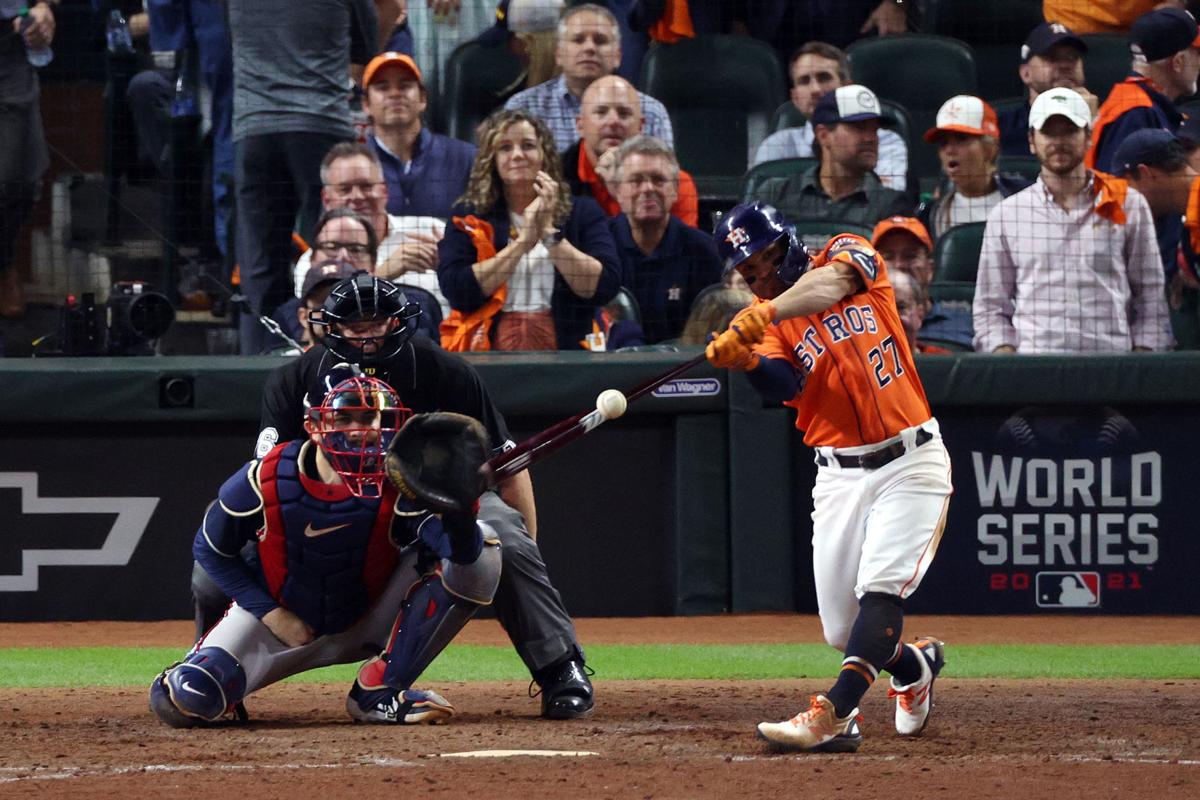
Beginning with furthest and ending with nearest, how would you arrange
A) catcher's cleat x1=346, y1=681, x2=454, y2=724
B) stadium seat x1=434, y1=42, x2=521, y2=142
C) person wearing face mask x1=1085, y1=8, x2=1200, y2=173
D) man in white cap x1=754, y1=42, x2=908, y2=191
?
stadium seat x1=434, y1=42, x2=521, y2=142 < man in white cap x1=754, y1=42, x2=908, y2=191 < person wearing face mask x1=1085, y1=8, x2=1200, y2=173 < catcher's cleat x1=346, y1=681, x2=454, y2=724

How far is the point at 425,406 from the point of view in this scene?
220 inches

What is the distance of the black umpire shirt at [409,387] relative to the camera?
5.53 m

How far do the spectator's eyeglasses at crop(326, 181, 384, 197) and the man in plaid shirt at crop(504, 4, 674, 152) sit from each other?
1.18m

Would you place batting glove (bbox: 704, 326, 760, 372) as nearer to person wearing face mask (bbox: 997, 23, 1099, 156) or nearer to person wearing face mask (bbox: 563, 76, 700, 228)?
person wearing face mask (bbox: 563, 76, 700, 228)

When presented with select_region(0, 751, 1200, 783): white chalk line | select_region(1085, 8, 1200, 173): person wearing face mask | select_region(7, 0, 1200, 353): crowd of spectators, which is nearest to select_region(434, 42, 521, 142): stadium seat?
select_region(7, 0, 1200, 353): crowd of spectators

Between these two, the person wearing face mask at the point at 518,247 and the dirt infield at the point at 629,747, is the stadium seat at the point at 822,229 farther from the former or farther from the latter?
the dirt infield at the point at 629,747

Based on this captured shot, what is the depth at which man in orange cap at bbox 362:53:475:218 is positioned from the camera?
8.91 meters

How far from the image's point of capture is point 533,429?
838 centimetres

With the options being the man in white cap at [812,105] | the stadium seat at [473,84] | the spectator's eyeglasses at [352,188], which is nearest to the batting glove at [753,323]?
the spectator's eyeglasses at [352,188]

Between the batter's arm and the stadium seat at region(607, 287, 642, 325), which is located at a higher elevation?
the stadium seat at region(607, 287, 642, 325)

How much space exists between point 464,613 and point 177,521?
342cm

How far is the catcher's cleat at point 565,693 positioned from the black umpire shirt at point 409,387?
0.72m

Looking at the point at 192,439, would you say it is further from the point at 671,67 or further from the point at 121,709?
the point at 671,67

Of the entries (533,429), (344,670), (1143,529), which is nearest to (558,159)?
(533,429)
